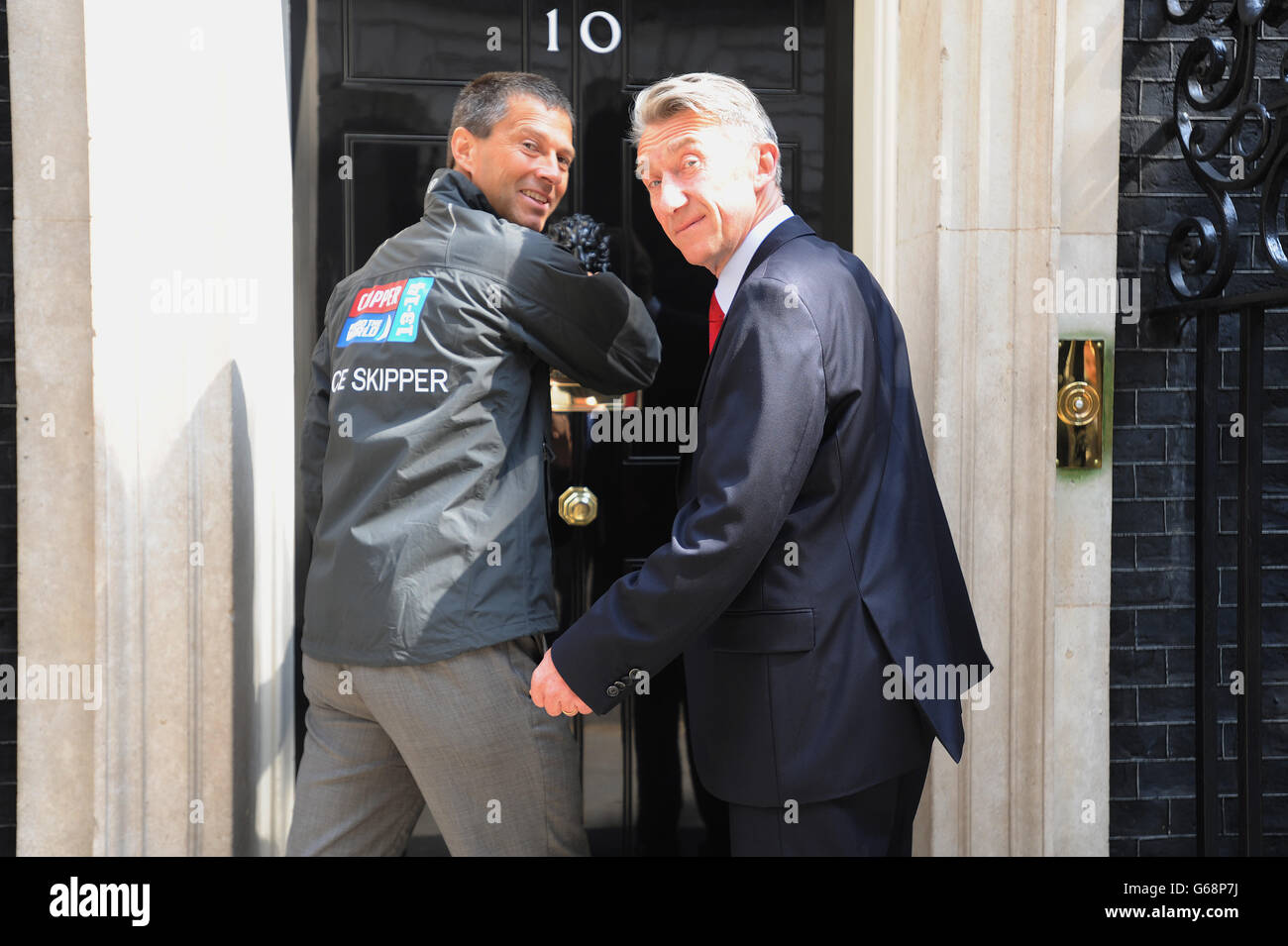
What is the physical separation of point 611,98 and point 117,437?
164cm

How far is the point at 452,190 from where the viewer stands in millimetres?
2334

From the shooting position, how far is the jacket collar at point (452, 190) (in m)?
2.33

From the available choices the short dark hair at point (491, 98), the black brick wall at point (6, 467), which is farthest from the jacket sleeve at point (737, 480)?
the black brick wall at point (6, 467)

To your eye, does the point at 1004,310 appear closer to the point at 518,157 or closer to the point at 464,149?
the point at 518,157

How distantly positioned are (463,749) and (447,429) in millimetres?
661

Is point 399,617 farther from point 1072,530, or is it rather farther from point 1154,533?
point 1154,533

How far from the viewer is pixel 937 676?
2.01m

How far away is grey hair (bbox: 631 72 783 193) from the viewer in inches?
81.6

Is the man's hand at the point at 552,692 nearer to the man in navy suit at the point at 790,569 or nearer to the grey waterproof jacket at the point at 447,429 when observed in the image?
the man in navy suit at the point at 790,569

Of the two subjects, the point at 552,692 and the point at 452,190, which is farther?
the point at 452,190

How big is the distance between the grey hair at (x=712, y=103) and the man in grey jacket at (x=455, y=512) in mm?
389

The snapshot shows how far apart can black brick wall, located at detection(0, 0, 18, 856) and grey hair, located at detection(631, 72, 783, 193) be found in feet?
5.98

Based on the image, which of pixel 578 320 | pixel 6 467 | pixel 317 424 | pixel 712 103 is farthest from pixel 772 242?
pixel 6 467

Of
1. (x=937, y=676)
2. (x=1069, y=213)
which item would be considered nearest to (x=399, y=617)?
(x=937, y=676)
